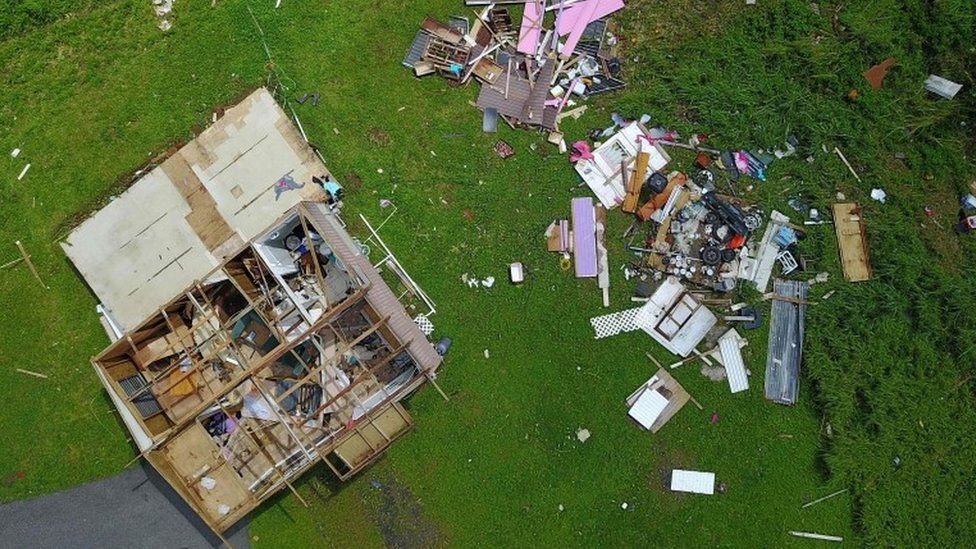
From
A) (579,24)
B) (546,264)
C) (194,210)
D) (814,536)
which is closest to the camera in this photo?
(814,536)

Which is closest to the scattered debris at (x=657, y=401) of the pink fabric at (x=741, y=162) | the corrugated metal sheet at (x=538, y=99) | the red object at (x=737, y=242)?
A: the red object at (x=737, y=242)

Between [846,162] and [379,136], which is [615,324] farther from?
[379,136]

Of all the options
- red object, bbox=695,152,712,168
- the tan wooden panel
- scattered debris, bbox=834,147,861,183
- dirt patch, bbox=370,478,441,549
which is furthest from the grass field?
the tan wooden panel

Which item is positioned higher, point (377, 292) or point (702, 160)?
point (377, 292)

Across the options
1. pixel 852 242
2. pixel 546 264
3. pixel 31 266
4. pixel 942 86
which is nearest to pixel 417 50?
pixel 546 264

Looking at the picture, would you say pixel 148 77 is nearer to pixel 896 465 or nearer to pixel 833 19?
pixel 833 19

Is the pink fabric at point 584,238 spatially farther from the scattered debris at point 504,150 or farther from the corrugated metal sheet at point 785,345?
the corrugated metal sheet at point 785,345

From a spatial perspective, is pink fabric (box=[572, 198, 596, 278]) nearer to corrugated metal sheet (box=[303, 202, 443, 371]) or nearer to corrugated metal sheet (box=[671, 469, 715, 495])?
corrugated metal sheet (box=[303, 202, 443, 371])
